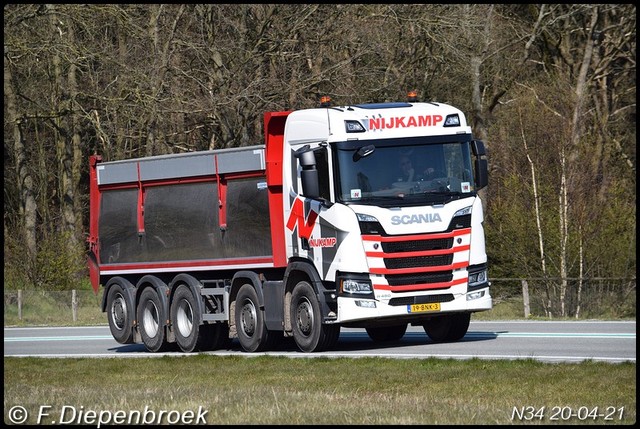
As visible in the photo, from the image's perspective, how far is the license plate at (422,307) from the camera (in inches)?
733

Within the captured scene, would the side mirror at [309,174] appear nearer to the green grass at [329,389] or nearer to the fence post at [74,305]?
the green grass at [329,389]

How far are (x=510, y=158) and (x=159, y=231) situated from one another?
16506 mm

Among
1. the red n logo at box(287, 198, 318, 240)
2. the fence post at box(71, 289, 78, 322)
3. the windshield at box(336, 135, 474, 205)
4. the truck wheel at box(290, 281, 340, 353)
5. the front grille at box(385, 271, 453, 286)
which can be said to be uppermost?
the windshield at box(336, 135, 474, 205)

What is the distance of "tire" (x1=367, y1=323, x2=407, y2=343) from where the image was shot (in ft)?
72.4

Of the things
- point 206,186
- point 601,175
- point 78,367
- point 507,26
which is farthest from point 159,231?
point 507,26

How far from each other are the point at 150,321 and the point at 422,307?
238 inches

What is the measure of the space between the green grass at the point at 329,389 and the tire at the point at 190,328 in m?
2.00

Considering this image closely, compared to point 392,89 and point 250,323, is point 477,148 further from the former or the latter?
point 392,89

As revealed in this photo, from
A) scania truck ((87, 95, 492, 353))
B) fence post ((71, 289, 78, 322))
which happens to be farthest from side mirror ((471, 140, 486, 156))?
fence post ((71, 289, 78, 322))

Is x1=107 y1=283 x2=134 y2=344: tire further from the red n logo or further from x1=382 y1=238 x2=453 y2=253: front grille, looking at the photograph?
x1=382 y1=238 x2=453 y2=253: front grille

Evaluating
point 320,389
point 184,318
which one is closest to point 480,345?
point 184,318

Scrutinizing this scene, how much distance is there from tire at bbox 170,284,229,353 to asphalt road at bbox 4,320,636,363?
24cm

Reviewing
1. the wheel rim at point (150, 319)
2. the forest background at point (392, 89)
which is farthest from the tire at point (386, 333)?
the forest background at point (392, 89)

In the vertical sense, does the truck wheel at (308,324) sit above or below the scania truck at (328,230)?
A: below
